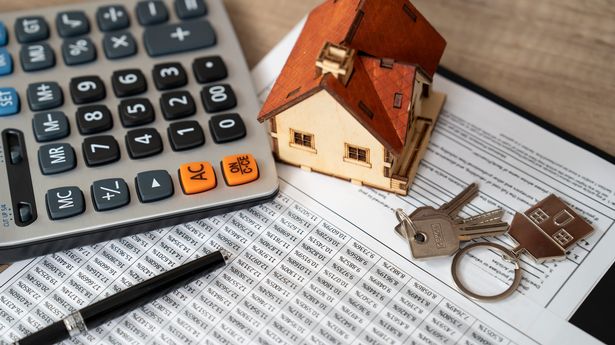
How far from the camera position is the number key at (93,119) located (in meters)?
0.58

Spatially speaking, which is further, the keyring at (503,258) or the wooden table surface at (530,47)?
the wooden table surface at (530,47)

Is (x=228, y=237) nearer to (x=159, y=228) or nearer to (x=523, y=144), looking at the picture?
(x=159, y=228)

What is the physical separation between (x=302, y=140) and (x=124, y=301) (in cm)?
17

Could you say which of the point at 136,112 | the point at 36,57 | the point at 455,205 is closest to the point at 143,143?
the point at 136,112

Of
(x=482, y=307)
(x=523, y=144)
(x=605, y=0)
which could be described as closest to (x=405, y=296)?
(x=482, y=307)

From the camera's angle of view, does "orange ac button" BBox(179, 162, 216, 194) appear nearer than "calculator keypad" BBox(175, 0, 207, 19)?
Yes

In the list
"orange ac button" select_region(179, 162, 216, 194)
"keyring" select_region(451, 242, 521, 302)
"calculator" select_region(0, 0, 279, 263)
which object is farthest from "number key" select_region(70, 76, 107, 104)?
"keyring" select_region(451, 242, 521, 302)

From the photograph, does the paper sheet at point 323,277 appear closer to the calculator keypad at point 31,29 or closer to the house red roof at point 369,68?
the house red roof at point 369,68

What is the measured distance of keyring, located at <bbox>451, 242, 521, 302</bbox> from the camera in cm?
52

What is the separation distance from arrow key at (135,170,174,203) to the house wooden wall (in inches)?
3.6

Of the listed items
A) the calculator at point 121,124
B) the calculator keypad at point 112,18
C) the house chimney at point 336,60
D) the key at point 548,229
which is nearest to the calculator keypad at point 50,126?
the calculator at point 121,124

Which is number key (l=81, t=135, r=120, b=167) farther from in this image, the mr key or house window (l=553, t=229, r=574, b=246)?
house window (l=553, t=229, r=574, b=246)

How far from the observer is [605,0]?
0.68 meters

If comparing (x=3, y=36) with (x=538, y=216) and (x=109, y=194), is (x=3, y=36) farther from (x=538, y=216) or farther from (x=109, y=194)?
(x=538, y=216)
